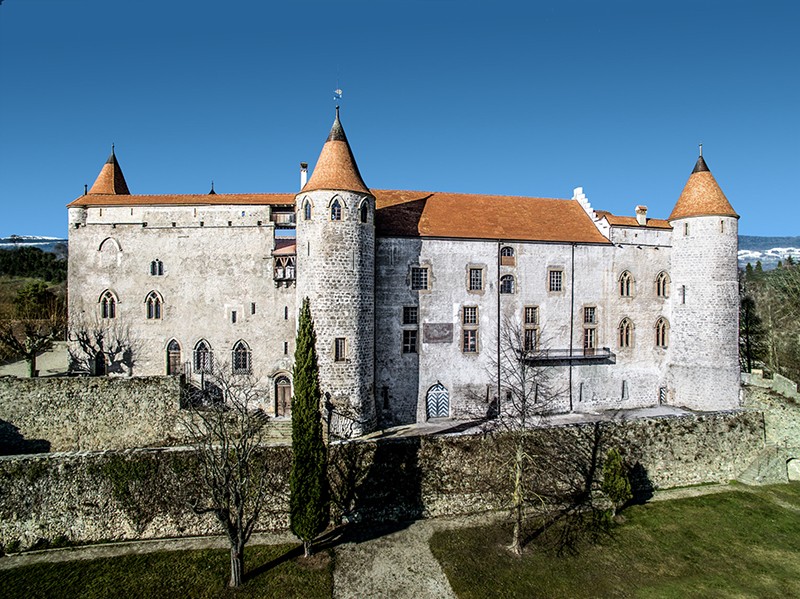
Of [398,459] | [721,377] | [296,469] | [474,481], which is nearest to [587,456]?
[474,481]

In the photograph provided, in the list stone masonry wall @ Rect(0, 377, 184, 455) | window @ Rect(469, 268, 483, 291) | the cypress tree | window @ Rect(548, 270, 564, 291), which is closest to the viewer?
the cypress tree

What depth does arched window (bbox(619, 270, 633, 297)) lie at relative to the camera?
3247 cm

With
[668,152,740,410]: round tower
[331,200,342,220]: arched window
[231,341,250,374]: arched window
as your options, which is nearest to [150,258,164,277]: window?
[231,341,250,374]: arched window

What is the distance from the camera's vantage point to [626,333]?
32.5 m

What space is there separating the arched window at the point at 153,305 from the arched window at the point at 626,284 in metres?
30.6

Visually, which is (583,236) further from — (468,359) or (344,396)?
(344,396)

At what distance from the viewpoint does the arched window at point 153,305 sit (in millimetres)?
29469

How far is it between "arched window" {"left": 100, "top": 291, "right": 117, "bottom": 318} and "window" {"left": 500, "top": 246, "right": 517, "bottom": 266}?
24538mm

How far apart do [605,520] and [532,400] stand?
12.6 m

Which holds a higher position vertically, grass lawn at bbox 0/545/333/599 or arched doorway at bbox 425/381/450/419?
arched doorway at bbox 425/381/450/419

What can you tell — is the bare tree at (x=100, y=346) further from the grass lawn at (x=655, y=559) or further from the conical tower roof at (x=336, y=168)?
the grass lawn at (x=655, y=559)

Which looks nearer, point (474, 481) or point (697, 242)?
point (474, 481)

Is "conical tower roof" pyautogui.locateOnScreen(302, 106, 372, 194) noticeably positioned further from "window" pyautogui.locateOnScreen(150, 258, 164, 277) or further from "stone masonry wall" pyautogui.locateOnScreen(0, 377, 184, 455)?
"stone masonry wall" pyautogui.locateOnScreen(0, 377, 184, 455)

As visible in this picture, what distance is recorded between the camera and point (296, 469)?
1617 cm
